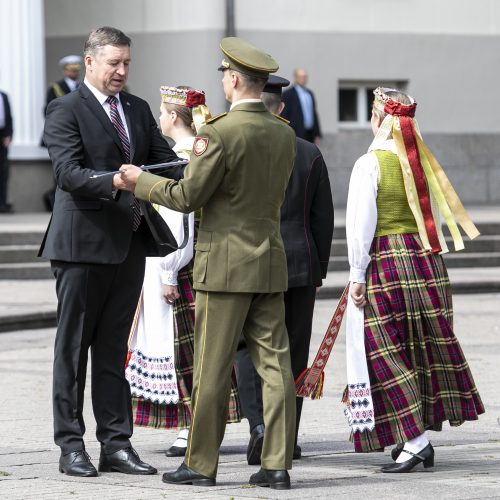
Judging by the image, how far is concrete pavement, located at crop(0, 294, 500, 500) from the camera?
19.1 feet

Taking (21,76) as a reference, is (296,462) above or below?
below

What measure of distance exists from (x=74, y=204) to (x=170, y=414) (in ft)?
4.59

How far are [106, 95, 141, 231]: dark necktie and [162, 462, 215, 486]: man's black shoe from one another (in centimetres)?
106

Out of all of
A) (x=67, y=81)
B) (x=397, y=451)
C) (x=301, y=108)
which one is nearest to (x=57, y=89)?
(x=67, y=81)

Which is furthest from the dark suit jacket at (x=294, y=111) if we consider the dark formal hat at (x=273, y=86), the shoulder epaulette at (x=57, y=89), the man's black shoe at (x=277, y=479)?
the man's black shoe at (x=277, y=479)

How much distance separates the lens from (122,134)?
6.29 m

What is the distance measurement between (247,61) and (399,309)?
1.44 meters

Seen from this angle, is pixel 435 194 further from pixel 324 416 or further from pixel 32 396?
pixel 32 396

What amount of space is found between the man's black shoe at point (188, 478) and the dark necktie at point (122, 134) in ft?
3.47

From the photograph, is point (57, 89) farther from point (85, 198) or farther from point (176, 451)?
point (85, 198)

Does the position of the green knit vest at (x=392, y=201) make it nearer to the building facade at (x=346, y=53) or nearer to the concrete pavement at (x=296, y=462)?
the concrete pavement at (x=296, y=462)

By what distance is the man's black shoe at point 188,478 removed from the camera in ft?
19.4

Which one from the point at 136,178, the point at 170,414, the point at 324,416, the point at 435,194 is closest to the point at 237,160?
the point at 136,178

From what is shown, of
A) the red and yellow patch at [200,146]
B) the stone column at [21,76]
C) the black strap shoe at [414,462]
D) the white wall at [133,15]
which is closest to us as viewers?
the red and yellow patch at [200,146]
